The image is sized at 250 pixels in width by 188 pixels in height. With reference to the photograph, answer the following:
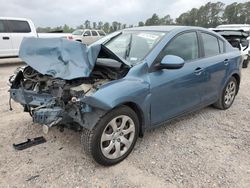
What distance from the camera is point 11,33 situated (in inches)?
431

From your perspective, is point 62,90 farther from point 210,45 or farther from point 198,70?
point 210,45

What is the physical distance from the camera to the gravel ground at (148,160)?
286cm

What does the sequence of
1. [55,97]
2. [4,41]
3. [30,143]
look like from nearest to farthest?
[55,97] < [30,143] < [4,41]

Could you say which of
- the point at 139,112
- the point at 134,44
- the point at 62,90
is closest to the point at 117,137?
the point at 139,112

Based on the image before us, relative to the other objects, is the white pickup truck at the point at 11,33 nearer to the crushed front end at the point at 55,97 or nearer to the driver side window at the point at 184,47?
the crushed front end at the point at 55,97

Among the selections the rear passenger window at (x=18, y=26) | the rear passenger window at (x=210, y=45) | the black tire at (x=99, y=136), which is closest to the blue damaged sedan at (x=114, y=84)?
the black tire at (x=99, y=136)

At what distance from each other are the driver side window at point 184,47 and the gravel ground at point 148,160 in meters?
1.14

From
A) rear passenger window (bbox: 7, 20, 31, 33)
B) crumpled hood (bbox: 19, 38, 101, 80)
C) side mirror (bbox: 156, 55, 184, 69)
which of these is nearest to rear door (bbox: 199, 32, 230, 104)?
side mirror (bbox: 156, 55, 184, 69)

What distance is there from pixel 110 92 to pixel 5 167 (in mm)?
1502

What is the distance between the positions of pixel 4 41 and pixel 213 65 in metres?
9.14

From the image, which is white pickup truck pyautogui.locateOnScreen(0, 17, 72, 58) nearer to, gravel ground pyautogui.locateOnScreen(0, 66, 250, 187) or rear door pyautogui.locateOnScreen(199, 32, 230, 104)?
gravel ground pyautogui.locateOnScreen(0, 66, 250, 187)

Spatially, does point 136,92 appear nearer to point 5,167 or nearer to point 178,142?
point 178,142

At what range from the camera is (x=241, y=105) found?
216 inches

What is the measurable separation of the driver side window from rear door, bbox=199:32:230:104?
0.71ft
